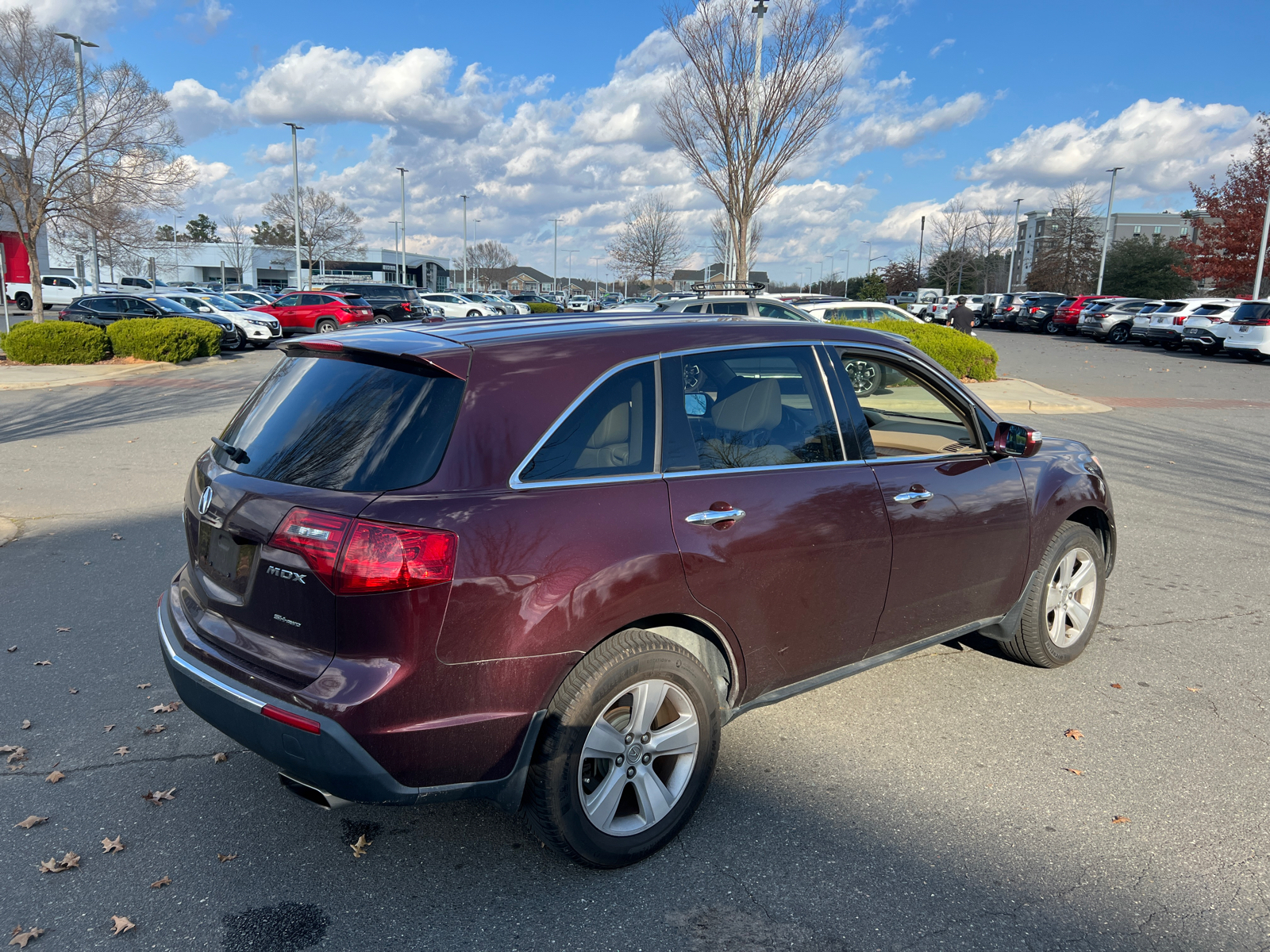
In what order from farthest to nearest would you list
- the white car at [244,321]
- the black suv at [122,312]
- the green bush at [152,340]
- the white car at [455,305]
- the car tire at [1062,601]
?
the white car at [455,305] < the white car at [244,321] < the black suv at [122,312] < the green bush at [152,340] < the car tire at [1062,601]

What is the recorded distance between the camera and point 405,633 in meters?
Answer: 2.54

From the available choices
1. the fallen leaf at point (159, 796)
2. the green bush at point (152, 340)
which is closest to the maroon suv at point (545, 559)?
the fallen leaf at point (159, 796)

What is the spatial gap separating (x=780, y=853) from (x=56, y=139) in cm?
2651

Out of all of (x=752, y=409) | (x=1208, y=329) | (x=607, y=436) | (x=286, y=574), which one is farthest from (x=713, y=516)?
(x=1208, y=329)

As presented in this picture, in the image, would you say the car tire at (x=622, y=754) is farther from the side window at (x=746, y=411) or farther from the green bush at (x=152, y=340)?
the green bush at (x=152, y=340)

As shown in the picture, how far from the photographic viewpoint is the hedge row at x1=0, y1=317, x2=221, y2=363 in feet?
65.4

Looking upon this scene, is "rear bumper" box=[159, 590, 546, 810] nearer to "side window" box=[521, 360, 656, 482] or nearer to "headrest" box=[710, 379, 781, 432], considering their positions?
"side window" box=[521, 360, 656, 482]

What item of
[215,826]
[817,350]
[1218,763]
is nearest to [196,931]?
[215,826]

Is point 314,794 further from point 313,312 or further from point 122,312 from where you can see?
point 313,312

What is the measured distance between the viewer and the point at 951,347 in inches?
693

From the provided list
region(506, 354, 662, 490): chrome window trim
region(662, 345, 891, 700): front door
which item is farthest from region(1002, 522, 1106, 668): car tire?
region(506, 354, 662, 490): chrome window trim

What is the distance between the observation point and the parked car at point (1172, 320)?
99.4 ft

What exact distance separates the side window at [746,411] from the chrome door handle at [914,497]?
1.16 feet

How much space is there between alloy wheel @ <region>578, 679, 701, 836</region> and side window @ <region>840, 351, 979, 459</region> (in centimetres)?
136
